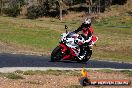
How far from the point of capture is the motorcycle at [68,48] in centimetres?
2068

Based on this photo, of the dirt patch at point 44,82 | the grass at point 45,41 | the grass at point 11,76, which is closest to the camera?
the dirt patch at point 44,82

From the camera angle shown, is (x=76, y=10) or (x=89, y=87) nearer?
(x=89, y=87)

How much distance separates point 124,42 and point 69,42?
21.4 m

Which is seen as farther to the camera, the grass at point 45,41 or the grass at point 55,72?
the grass at point 45,41

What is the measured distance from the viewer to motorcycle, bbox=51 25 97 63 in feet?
67.9

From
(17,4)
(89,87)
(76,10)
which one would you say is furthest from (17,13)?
(89,87)

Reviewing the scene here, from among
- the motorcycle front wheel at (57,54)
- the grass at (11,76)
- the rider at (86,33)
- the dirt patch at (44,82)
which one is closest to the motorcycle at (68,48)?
the motorcycle front wheel at (57,54)

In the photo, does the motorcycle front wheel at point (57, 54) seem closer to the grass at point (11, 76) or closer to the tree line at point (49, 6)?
the grass at point (11, 76)

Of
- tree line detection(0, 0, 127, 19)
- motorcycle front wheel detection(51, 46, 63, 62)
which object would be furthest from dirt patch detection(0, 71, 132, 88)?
tree line detection(0, 0, 127, 19)

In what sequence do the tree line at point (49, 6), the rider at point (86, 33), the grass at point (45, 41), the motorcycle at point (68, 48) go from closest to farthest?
the rider at point (86, 33) → the motorcycle at point (68, 48) → the grass at point (45, 41) → the tree line at point (49, 6)

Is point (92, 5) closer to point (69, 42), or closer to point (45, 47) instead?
point (45, 47)

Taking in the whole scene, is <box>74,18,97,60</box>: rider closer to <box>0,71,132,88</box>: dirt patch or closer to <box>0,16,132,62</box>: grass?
<box>0,71,132,88</box>: dirt patch

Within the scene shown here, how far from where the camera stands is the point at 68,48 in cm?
2092

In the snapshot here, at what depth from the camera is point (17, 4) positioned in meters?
90.1
